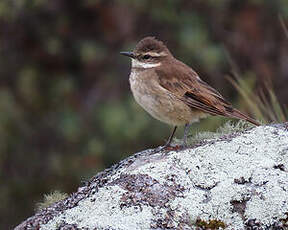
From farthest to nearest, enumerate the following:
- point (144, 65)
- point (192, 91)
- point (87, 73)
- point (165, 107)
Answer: point (87, 73) → point (144, 65) → point (192, 91) → point (165, 107)

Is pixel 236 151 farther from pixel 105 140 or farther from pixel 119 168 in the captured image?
pixel 105 140

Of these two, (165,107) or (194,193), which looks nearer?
(194,193)

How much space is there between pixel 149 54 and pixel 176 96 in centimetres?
73

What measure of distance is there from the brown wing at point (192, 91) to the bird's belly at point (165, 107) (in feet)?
0.20

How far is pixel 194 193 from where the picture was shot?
4.39 m

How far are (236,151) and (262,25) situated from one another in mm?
6864

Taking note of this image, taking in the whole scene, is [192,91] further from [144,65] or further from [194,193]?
[194,193]

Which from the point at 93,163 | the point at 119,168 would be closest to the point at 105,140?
the point at 93,163

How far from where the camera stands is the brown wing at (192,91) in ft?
19.9

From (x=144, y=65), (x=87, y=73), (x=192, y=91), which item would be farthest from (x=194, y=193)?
(x=87, y=73)

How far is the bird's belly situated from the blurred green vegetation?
3.46 metres

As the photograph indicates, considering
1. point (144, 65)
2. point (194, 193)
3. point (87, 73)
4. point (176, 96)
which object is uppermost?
point (144, 65)

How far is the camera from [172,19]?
1023 centimetres

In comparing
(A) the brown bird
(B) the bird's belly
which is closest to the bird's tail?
(A) the brown bird
